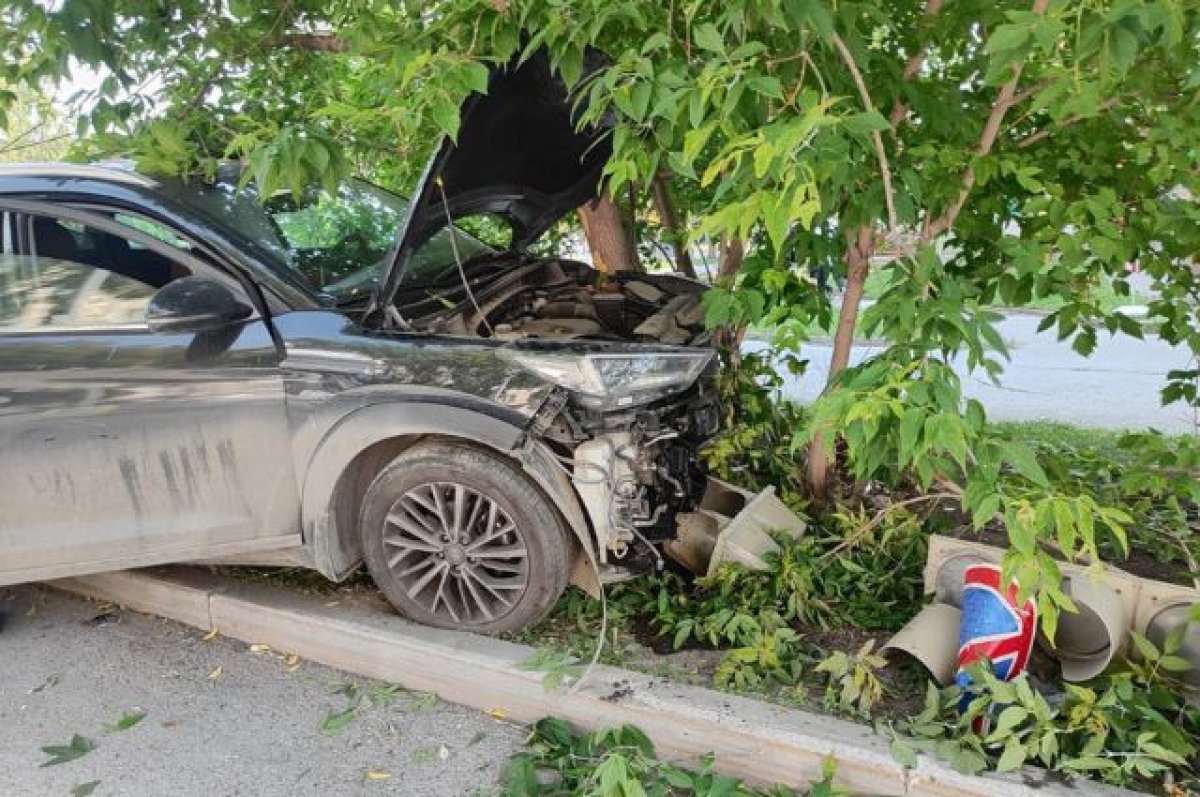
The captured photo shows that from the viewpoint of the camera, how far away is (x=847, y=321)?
3.75 metres

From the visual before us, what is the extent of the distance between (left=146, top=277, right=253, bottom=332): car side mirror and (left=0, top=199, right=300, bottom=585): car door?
0.19ft

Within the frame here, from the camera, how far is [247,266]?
3.12 metres

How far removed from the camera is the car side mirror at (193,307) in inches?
113

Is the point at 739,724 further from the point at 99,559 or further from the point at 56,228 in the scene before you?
the point at 56,228

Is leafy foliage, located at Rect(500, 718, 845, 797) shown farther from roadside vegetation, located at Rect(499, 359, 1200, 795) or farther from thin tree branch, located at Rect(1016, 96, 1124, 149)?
thin tree branch, located at Rect(1016, 96, 1124, 149)

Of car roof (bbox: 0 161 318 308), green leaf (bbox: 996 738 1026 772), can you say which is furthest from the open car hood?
green leaf (bbox: 996 738 1026 772)

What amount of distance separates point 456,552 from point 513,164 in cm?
177

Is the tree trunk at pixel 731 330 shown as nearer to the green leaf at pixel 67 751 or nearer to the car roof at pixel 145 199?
the car roof at pixel 145 199

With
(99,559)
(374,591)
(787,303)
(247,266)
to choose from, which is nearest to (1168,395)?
(787,303)

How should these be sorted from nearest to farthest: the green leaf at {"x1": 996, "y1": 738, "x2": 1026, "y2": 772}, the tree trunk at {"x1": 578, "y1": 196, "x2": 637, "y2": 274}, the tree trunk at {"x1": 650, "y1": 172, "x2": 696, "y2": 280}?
the green leaf at {"x1": 996, "y1": 738, "x2": 1026, "y2": 772}, the tree trunk at {"x1": 650, "y1": 172, "x2": 696, "y2": 280}, the tree trunk at {"x1": 578, "y1": 196, "x2": 637, "y2": 274}

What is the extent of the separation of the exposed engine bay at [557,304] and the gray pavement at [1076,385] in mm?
1817

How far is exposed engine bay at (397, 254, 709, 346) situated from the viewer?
3.59 metres

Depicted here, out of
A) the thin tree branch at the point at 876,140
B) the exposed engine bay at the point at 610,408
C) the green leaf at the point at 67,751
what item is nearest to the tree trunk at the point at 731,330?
the exposed engine bay at the point at 610,408

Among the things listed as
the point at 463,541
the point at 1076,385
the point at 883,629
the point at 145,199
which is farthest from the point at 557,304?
the point at 1076,385
